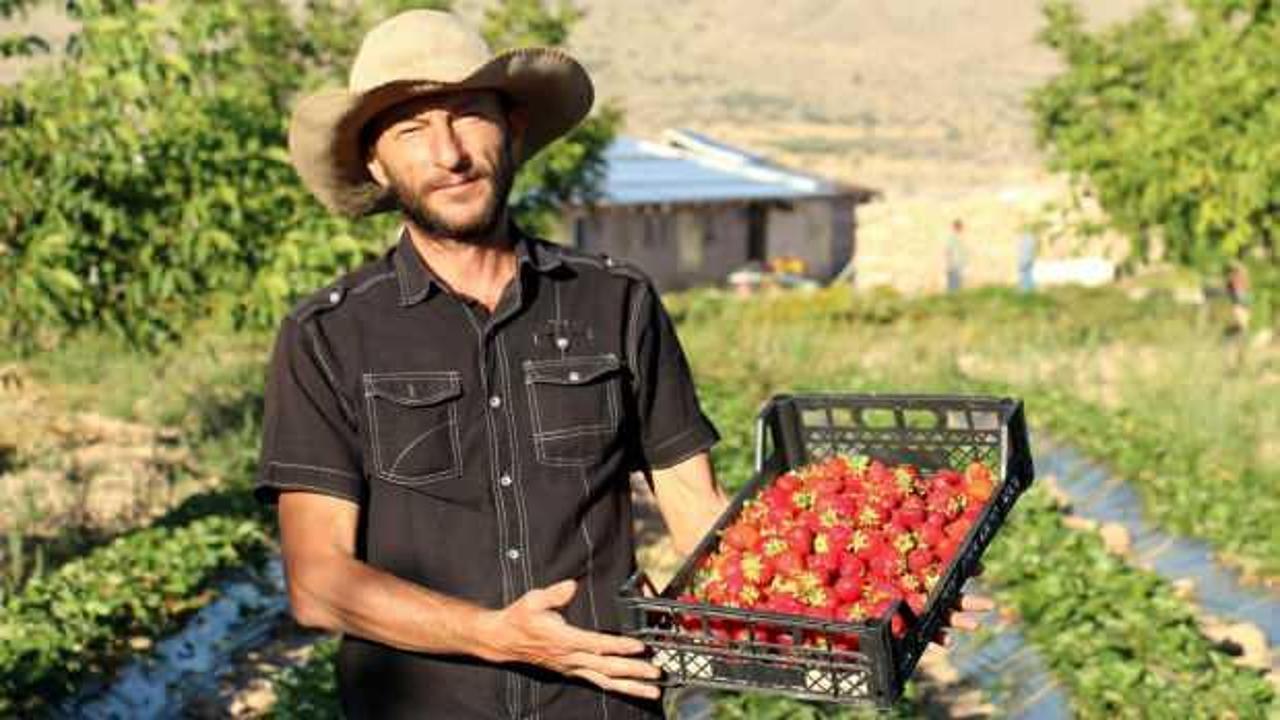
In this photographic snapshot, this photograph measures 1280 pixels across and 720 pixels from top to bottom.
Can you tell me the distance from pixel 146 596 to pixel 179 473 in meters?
3.94

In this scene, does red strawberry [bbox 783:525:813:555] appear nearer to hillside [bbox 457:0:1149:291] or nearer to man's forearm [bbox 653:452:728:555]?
man's forearm [bbox 653:452:728:555]

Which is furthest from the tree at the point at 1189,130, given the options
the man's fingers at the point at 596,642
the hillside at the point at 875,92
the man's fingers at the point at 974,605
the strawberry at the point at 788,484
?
the hillside at the point at 875,92

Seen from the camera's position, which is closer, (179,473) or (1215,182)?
(179,473)

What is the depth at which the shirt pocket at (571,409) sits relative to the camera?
10.1 ft

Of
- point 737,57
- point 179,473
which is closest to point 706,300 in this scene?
point 179,473

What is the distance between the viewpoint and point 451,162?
299cm

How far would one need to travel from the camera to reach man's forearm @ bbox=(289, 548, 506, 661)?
9.31 feet

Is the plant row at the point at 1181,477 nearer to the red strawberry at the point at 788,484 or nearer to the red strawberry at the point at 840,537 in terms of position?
the red strawberry at the point at 788,484

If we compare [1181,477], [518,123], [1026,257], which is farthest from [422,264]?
[1026,257]

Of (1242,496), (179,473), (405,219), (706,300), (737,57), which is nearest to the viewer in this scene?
(405,219)

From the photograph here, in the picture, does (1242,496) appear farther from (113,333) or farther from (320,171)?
(320,171)

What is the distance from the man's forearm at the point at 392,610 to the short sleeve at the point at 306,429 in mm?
133

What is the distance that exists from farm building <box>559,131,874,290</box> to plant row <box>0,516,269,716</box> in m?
18.9

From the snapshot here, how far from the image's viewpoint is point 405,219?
3262 millimetres
